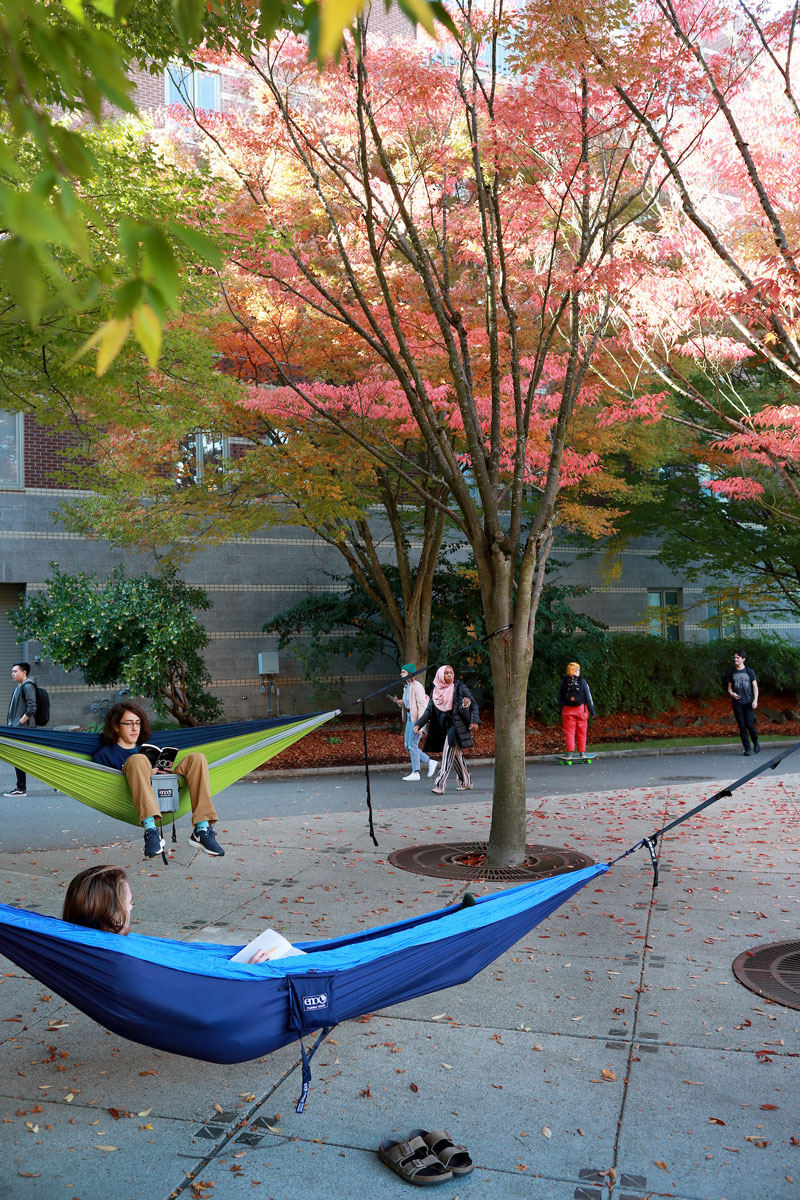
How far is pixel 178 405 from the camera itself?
1216 centimetres

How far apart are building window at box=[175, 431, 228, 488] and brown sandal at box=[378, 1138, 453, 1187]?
13.5 metres

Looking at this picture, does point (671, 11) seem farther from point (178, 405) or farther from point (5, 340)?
point (178, 405)

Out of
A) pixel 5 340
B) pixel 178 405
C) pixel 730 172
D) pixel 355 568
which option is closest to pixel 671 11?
pixel 730 172

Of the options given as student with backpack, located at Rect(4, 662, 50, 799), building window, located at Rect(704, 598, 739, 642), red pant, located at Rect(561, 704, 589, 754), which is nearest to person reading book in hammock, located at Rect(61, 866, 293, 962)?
student with backpack, located at Rect(4, 662, 50, 799)

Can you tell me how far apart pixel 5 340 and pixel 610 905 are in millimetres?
6591

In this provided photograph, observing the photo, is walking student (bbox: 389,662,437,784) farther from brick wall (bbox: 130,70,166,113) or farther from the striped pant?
→ brick wall (bbox: 130,70,166,113)

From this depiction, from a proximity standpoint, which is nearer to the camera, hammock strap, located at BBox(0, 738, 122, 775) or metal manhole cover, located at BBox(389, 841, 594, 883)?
hammock strap, located at BBox(0, 738, 122, 775)

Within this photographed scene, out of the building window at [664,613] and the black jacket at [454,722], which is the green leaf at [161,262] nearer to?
the black jacket at [454,722]

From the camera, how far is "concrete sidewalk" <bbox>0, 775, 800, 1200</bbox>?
317cm

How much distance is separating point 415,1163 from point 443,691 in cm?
845

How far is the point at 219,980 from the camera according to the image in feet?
11.0

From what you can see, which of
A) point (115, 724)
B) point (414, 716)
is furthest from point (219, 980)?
point (414, 716)

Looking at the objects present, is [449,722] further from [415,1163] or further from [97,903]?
[415,1163]

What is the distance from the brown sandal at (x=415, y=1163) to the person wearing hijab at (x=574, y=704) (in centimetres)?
1128
